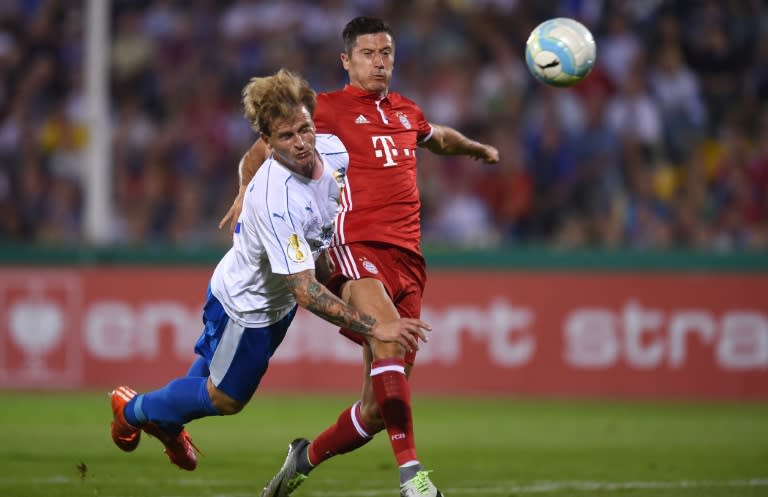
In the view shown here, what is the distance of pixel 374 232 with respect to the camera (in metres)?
6.98

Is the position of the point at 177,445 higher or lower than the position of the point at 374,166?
lower

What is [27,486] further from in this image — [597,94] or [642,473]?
[597,94]

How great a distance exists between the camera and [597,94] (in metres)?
15.1

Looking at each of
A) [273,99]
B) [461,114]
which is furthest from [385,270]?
[461,114]

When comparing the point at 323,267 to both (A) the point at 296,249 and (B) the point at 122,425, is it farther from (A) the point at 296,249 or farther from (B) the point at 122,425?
(B) the point at 122,425

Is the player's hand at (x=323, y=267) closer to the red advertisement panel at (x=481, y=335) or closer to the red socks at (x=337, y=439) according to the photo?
the red socks at (x=337, y=439)

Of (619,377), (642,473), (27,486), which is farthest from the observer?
(619,377)

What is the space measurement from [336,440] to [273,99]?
203 centimetres

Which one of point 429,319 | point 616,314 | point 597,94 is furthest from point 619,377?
point 597,94

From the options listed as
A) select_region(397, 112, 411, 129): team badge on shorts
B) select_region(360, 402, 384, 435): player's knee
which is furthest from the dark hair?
select_region(360, 402, 384, 435): player's knee

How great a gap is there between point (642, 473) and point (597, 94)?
7864 mm

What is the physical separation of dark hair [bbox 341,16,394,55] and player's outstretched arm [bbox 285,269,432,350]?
1.93 meters

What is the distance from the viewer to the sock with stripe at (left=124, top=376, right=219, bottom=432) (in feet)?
21.2

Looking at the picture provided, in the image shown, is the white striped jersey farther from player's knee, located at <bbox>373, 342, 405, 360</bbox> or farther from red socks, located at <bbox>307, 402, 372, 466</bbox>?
red socks, located at <bbox>307, 402, 372, 466</bbox>
